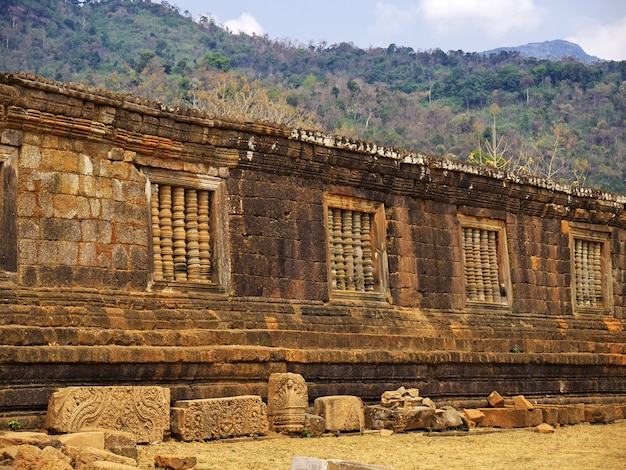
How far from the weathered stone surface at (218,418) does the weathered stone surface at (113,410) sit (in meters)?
0.17

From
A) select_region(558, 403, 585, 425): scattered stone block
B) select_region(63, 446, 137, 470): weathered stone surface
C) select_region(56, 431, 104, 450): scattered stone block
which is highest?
select_region(56, 431, 104, 450): scattered stone block

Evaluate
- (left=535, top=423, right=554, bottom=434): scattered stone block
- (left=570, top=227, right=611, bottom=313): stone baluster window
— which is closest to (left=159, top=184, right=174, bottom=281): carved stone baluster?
(left=535, top=423, right=554, bottom=434): scattered stone block

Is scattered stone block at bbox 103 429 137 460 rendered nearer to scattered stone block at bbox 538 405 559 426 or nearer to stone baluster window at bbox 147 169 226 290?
stone baluster window at bbox 147 169 226 290

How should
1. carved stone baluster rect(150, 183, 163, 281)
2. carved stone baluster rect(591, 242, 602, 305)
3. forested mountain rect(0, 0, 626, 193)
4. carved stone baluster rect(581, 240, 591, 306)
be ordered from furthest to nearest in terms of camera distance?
forested mountain rect(0, 0, 626, 193)
carved stone baluster rect(591, 242, 602, 305)
carved stone baluster rect(581, 240, 591, 306)
carved stone baluster rect(150, 183, 163, 281)

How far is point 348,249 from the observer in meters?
16.2

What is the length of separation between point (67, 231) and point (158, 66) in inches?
2271

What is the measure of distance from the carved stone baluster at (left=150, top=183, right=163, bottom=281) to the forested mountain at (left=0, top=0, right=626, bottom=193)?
117 feet

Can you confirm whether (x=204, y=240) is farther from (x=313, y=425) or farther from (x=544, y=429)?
(x=544, y=429)

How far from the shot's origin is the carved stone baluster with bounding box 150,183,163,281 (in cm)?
1366

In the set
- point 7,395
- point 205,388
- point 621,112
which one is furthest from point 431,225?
point 621,112

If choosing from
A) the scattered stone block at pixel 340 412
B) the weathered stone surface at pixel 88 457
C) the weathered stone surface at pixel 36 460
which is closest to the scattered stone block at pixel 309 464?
the weathered stone surface at pixel 88 457

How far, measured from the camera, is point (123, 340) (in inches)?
480

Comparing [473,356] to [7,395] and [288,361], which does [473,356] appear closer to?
[288,361]

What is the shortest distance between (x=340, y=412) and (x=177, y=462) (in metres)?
3.58
